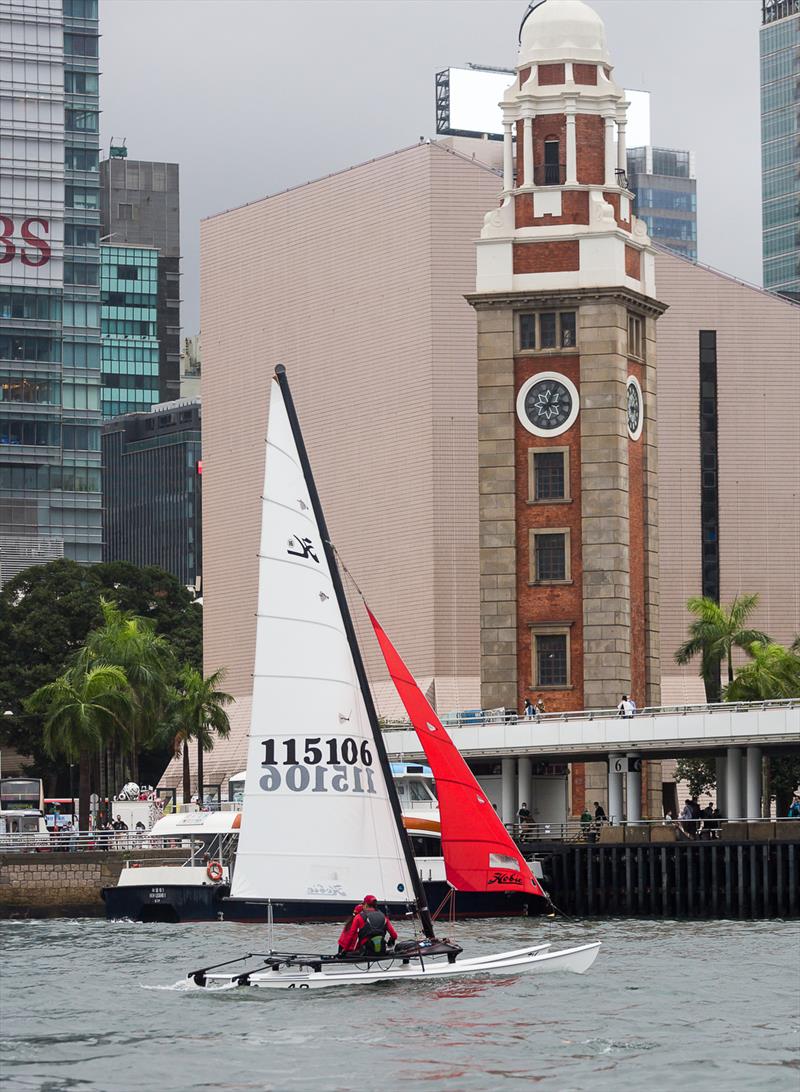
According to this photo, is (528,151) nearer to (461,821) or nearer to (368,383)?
(368,383)

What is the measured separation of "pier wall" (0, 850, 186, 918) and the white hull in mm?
41311

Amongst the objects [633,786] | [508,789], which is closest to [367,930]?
[633,786]

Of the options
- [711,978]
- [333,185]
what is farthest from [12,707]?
[711,978]

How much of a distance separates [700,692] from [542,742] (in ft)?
188

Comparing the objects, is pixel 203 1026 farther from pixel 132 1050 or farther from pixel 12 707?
pixel 12 707

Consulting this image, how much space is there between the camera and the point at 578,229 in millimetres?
115875

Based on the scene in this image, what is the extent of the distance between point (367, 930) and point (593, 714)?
49274 mm

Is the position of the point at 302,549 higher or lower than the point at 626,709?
higher

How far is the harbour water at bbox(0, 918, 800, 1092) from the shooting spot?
4619 cm

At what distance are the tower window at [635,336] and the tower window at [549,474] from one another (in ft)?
21.0

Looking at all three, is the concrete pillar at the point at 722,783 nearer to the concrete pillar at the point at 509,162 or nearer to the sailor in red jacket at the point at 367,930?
the concrete pillar at the point at 509,162

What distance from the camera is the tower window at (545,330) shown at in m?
115

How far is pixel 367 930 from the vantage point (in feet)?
182

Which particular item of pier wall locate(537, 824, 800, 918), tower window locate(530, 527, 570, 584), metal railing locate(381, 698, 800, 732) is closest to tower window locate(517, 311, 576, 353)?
tower window locate(530, 527, 570, 584)
